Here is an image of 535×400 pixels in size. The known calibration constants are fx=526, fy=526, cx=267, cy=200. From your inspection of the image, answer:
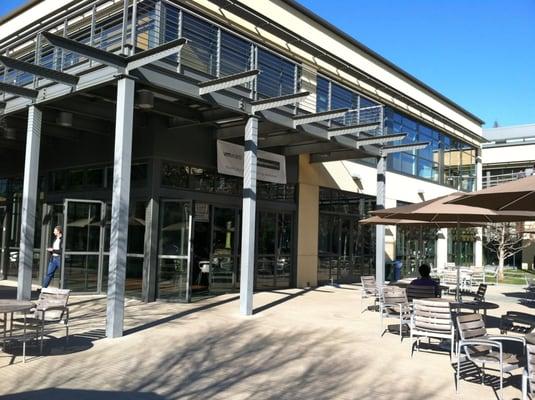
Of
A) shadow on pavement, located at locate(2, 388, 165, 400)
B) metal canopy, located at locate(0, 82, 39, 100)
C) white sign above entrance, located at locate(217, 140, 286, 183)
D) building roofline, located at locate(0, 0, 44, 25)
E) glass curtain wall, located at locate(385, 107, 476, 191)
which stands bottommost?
shadow on pavement, located at locate(2, 388, 165, 400)

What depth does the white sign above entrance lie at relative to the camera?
13.3 metres

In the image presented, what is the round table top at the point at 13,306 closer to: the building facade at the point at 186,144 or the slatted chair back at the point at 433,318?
the building facade at the point at 186,144

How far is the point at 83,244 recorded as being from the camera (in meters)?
13.4

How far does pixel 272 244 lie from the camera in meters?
15.8

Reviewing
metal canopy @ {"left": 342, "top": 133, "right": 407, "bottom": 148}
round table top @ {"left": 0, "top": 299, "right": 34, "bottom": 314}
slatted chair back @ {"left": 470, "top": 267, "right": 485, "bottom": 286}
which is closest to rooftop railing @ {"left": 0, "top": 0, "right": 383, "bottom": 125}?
metal canopy @ {"left": 342, "top": 133, "right": 407, "bottom": 148}

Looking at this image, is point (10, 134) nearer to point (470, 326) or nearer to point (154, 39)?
point (154, 39)

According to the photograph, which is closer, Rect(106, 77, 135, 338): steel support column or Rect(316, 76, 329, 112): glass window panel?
Rect(106, 77, 135, 338): steel support column

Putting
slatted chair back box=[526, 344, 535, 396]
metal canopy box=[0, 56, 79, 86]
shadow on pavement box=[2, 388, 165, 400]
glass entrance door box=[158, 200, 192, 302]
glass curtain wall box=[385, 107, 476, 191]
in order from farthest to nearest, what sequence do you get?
glass curtain wall box=[385, 107, 476, 191]
glass entrance door box=[158, 200, 192, 302]
metal canopy box=[0, 56, 79, 86]
shadow on pavement box=[2, 388, 165, 400]
slatted chair back box=[526, 344, 535, 396]

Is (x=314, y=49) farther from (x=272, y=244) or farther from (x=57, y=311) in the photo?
(x=57, y=311)

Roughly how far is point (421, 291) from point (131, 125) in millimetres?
6143

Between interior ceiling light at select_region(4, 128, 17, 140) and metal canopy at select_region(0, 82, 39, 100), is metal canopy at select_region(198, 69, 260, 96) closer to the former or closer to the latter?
metal canopy at select_region(0, 82, 39, 100)

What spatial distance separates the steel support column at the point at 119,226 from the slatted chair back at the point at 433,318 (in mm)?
4498

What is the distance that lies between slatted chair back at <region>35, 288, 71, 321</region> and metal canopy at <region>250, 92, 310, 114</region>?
5431 mm

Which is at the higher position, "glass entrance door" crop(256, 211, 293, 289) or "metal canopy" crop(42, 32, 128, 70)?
"metal canopy" crop(42, 32, 128, 70)
